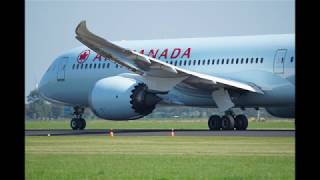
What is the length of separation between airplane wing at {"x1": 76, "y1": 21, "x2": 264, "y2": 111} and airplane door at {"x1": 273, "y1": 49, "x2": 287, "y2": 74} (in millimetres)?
1359

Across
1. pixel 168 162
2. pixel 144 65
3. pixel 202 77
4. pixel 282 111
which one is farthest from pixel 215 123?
pixel 168 162

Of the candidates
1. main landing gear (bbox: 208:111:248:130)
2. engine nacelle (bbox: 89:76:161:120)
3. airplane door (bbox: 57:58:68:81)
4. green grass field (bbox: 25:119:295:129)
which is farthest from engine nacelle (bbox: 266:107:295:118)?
airplane door (bbox: 57:58:68:81)

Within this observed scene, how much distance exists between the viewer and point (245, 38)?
111 feet

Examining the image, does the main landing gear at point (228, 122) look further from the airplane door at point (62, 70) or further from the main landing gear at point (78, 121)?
the airplane door at point (62, 70)

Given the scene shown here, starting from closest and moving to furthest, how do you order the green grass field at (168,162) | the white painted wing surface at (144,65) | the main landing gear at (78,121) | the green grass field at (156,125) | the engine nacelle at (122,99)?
the green grass field at (168,162) < the white painted wing surface at (144,65) < the engine nacelle at (122,99) < the main landing gear at (78,121) < the green grass field at (156,125)

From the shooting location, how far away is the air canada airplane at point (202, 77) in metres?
31.1

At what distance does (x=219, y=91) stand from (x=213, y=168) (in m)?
19.3

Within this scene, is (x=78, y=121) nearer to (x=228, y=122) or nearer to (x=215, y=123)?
(x=215, y=123)

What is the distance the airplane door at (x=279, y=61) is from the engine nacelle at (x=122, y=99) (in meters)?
5.51

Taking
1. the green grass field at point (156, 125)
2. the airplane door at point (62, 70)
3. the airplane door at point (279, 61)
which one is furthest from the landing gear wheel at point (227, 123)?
the green grass field at point (156, 125)

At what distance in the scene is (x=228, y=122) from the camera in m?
32.2

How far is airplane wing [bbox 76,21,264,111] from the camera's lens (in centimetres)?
2995
